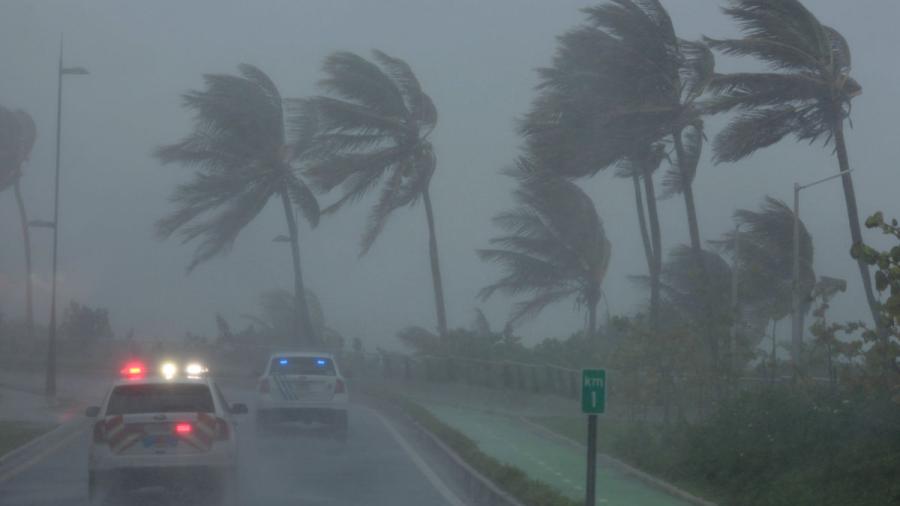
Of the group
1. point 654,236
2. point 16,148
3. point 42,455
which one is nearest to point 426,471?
point 42,455

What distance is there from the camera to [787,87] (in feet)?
81.0

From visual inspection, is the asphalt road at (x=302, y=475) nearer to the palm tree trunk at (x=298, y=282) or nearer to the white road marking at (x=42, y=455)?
the white road marking at (x=42, y=455)

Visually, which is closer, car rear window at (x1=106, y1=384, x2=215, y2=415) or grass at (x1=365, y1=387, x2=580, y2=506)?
grass at (x1=365, y1=387, x2=580, y2=506)

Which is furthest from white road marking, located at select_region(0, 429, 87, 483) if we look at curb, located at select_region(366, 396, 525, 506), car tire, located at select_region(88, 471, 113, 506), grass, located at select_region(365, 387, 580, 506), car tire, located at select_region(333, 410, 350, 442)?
grass, located at select_region(365, 387, 580, 506)

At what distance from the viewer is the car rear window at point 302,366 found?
25078 millimetres

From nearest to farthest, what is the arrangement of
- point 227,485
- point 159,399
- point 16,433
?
point 159,399 → point 227,485 → point 16,433

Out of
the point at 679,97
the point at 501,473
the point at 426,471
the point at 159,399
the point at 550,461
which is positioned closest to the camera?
the point at 159,399

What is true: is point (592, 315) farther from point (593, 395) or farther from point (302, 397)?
point (593, 395)

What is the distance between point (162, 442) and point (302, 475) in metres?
3.13

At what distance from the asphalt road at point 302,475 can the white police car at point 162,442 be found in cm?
28

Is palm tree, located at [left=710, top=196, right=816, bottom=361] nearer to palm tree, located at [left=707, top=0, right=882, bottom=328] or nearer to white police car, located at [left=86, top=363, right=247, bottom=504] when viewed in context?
palm tree, located at [left=707, top=0, right=882, bottom=328]

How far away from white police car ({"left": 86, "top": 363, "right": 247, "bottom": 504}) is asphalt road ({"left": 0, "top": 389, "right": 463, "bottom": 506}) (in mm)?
283

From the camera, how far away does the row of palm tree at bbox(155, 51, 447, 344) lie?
133ft

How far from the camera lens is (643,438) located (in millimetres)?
18984
